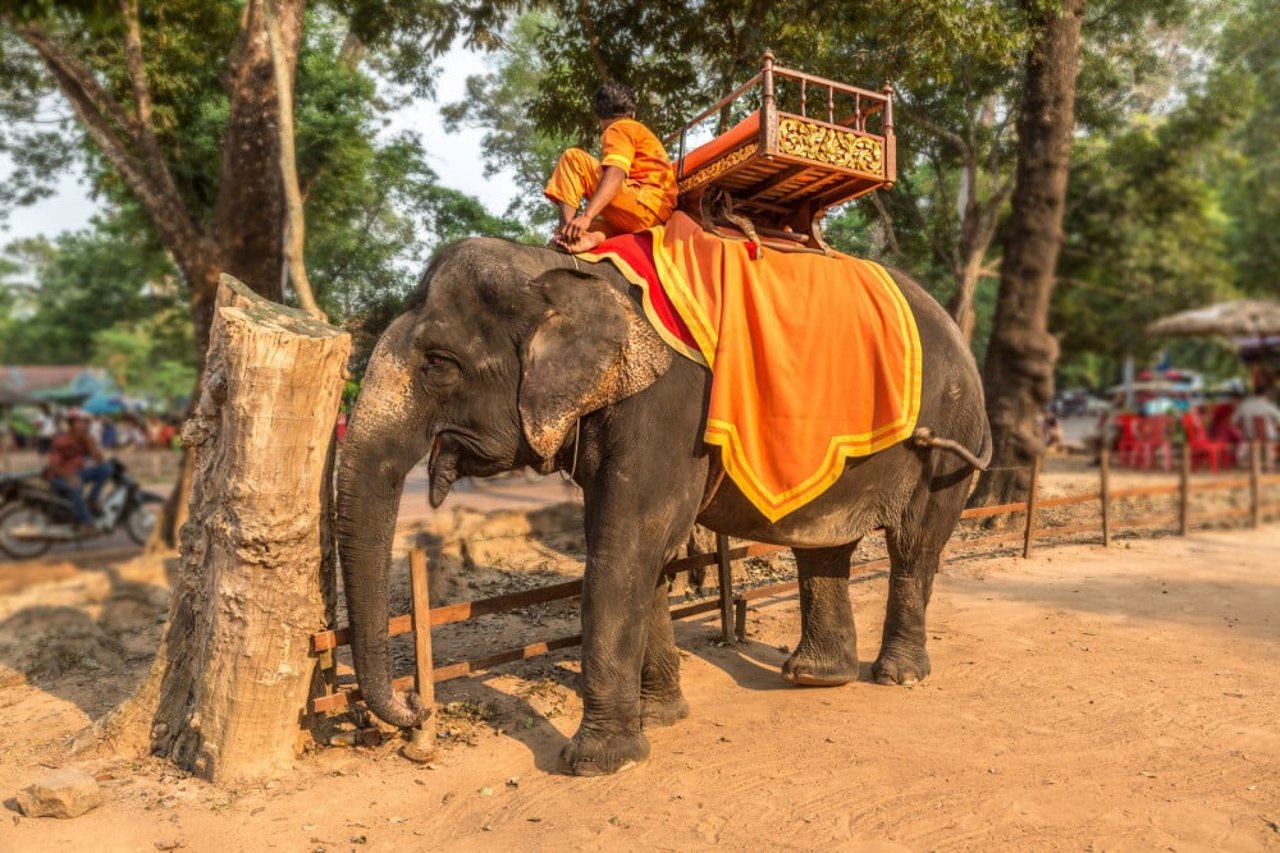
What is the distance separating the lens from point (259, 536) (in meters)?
4.07

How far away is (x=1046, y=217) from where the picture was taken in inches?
409

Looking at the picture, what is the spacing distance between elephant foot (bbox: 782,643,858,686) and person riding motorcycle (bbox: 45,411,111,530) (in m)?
10.4

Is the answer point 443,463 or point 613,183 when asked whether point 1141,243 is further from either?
point 443,463

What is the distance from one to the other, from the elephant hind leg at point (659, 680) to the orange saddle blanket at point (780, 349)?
2.99ft

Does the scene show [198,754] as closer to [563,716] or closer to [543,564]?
[563,716]

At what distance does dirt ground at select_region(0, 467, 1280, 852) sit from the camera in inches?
145

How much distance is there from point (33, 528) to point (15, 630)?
611 cm

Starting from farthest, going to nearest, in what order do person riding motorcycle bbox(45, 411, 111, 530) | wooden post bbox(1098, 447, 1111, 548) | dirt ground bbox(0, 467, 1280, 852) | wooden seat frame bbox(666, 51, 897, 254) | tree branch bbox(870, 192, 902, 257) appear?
person riding motorcycle bbox(45, 411, 111, 530) < wooden post bbox(1098, 447, 1111, 548) < tree branch bbox(870, 192, 902, 257) < wooden seat frame bbox(666, 51, 897, 254) < dirt ground bbox(0, 467, 1280, 852)

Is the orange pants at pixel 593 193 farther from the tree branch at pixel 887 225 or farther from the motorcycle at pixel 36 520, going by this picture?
the motorcycle at pixel 36 520

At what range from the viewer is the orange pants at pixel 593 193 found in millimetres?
4645

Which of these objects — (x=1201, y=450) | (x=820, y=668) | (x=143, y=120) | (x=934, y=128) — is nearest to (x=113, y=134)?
(x=143, y=120)

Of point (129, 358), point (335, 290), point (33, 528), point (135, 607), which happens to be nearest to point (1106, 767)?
point (335, 290)

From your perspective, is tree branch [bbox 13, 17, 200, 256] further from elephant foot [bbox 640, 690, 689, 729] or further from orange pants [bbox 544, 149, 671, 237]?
elephant foot [bbox 640, 690, 689, 729]

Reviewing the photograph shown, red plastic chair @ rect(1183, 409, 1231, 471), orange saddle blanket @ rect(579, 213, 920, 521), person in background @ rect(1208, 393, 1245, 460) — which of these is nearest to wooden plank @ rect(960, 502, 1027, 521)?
orange saddle blanket @ rect(579, 213, 920, 521)
